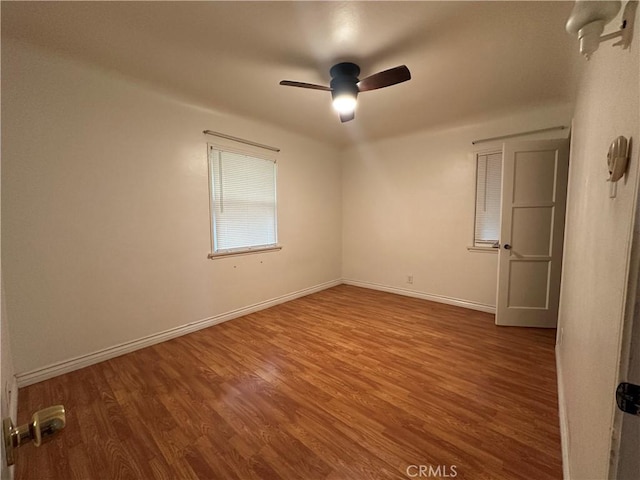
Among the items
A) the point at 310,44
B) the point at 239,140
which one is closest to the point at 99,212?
the point at 239,140

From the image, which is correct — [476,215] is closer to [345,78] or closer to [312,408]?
[345,78]

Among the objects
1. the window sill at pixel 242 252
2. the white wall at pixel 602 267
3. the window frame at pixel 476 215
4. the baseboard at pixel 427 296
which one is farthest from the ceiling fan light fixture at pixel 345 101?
the baseboard at pixel 427 296

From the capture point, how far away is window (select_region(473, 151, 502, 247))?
130 inches

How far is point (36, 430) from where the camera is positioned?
1.76 ft

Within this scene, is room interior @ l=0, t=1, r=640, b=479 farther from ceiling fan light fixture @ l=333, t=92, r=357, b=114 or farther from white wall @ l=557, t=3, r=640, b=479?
ceiling fan light fixture @ l=333, t=92, r=357, b=114

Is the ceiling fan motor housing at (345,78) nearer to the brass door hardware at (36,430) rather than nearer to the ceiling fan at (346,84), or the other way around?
the ceiling fan at (346,84)

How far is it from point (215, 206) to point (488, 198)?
3466 mm

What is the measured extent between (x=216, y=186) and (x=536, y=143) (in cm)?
355

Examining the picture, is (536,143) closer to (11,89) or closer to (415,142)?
(415,142)

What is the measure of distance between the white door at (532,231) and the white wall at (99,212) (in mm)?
3148

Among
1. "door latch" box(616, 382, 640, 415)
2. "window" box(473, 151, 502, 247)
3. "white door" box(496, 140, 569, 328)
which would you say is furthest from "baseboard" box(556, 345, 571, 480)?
"window" box(473, 151, 502, 247)

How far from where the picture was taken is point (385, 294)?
4250 mm

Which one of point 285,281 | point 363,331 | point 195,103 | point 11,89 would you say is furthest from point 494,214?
point 11,89

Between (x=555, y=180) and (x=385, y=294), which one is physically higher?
(x=555, y=180)
